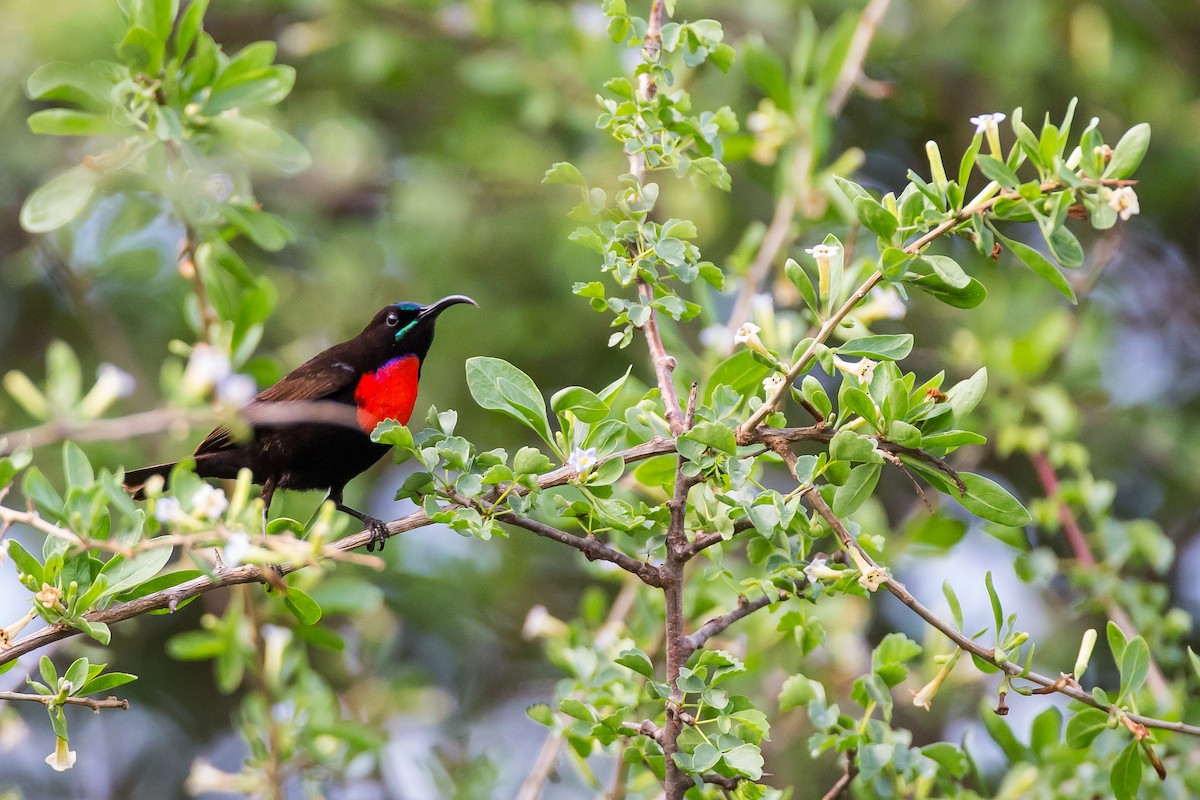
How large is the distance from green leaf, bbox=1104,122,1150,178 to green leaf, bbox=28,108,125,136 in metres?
2.19

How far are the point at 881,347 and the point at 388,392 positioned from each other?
2381mm

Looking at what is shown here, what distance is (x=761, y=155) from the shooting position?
440 centimetres

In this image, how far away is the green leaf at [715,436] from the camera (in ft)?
7.54

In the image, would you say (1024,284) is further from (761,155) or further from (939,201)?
(939,201)

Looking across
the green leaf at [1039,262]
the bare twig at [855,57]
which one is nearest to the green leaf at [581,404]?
the green leaf at [1039,262]

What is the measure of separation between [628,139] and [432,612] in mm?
5169

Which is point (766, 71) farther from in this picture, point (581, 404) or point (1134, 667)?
point (1134, 667)

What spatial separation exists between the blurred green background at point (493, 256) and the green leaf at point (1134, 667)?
2858mm

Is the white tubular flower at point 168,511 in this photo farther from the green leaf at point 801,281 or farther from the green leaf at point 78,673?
the green leaf at point 801,281

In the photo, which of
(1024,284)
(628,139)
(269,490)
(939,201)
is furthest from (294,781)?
(1024,284)

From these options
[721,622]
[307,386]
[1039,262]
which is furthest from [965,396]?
[307,386]

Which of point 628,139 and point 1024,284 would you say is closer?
point 628,139

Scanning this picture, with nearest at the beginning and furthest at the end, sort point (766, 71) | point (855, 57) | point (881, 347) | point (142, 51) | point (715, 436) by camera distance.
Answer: point (715, 436) < point (881, 347) < point (142, 51) < point (766, 71) < point (855, 57)

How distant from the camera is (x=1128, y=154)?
7.31ft
